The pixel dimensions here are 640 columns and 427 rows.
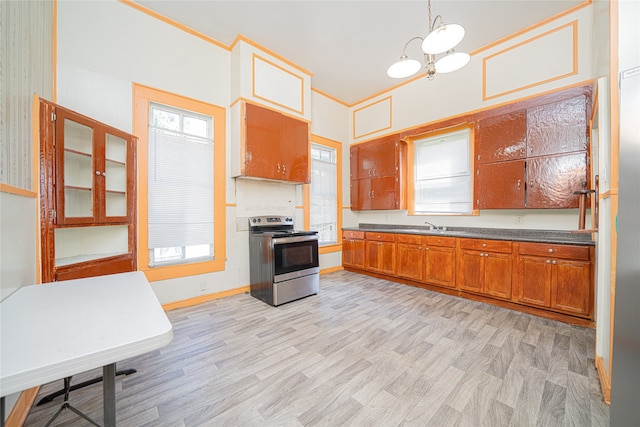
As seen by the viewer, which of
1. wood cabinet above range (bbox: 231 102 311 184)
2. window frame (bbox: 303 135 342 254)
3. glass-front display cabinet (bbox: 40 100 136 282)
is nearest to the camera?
glass-front display cabinet (bbox: 40 100 136 282)

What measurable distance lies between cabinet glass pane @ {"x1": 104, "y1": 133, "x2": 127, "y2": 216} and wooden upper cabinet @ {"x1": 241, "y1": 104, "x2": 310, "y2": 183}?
4.12ft

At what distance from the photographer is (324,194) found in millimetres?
4734

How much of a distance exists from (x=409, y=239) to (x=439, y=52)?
2.63m

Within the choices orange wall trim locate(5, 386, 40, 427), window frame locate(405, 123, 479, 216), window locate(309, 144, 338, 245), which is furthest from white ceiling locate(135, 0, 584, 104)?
orange wall trim locate(5, 386, 40, 427)

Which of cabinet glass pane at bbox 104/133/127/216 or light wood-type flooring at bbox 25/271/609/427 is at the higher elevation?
cabinet glass pane at bbox 104/133/127/216

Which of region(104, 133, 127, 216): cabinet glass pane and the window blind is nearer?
region(104, 133, 127, 216): cabinet glass pane

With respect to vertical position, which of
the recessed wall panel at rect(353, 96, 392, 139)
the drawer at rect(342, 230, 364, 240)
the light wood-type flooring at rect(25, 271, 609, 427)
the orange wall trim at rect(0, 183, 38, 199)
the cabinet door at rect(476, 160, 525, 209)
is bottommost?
the light wood-type flooring at rect(25, 271, 609, 427)

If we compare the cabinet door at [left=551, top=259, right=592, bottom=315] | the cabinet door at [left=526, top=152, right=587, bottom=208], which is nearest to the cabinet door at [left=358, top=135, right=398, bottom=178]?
the cabinet door at [left=526, top=152, right=587, bottom=208]

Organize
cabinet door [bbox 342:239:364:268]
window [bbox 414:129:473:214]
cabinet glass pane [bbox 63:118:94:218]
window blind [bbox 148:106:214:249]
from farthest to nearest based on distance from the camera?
cabinet door [bbox 342:239:364:268] < window [bbox 414:129:473:214] < window blind [bbox 148:106:214:249] < cabinet glass pane [bbox 63:118:94:218]

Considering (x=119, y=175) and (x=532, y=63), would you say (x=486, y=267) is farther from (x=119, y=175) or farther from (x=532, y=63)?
(x=119, y=175)

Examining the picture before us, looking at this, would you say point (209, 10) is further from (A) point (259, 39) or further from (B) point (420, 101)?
(B) point (420, 101)

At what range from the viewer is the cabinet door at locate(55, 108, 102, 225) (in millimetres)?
1790

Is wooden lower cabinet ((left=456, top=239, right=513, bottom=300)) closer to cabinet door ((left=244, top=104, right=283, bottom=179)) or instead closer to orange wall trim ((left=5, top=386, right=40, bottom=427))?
cabinet door ((left=244, top=104, right=283, bottom=179))

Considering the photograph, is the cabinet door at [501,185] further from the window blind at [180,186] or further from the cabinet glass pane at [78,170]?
the cabinet glass pane at [78,170]
